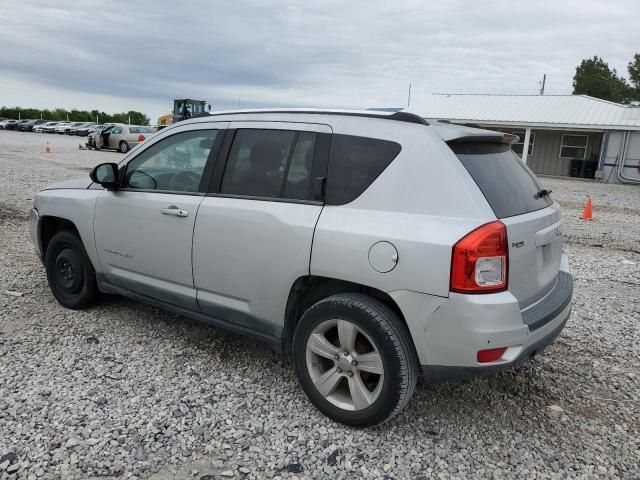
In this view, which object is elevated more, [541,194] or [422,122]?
[422,122]

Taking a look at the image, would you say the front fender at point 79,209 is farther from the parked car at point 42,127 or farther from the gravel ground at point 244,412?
the parked car at point 42,127

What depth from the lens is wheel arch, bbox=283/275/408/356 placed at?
2950 mm

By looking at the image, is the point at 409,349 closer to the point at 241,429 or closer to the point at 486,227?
the point at 486,227

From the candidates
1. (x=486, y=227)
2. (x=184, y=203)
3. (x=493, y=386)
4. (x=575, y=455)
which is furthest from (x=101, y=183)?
(x=575, y=455)

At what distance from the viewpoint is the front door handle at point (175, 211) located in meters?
3.65

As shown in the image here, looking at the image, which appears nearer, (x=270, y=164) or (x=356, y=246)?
(x=356, y=246)

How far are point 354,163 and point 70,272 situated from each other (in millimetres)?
3043

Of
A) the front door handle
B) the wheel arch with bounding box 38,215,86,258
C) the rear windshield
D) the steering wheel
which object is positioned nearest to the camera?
the rear windshield

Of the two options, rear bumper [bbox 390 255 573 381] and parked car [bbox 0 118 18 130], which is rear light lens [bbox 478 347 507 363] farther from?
parked car [bbox 0 118 18 130]

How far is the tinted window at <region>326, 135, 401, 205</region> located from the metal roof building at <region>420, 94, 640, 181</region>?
22646 mm

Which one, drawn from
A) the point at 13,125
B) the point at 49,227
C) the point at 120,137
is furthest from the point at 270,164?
the point at 13,125

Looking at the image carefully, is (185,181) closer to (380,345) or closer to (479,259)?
(380,345)

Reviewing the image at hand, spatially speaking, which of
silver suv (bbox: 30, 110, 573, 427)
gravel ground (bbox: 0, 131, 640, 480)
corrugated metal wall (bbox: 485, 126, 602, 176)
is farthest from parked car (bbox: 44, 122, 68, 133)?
→ silver suv (bbox: 30, 110, 573, 427)

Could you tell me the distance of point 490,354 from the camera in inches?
106
